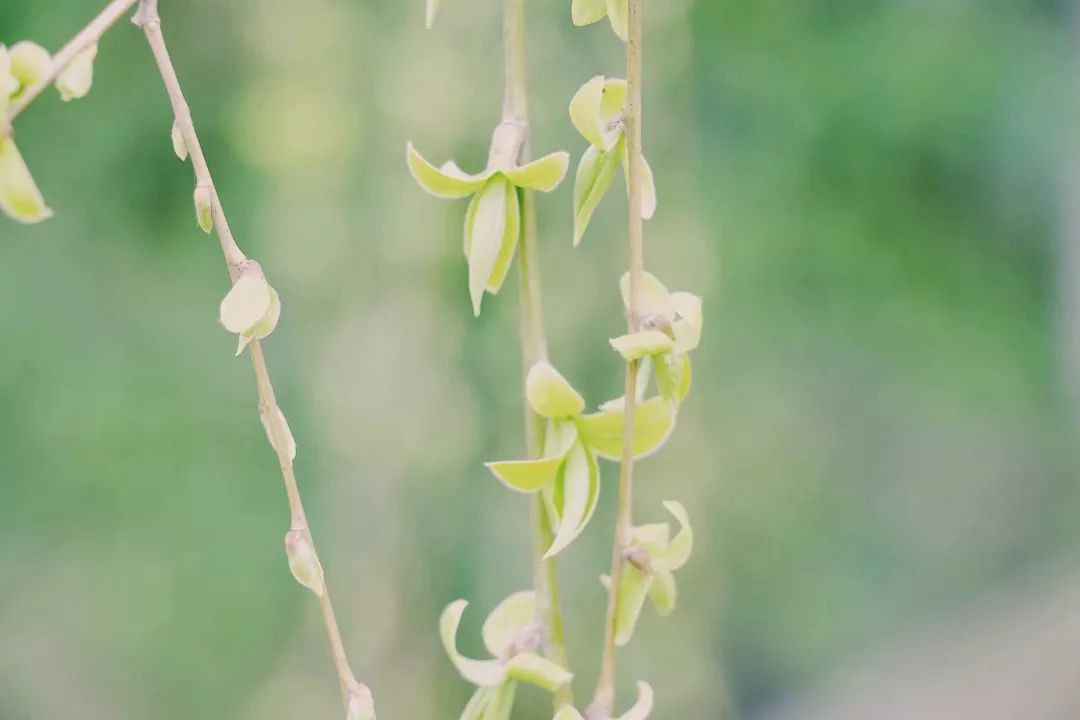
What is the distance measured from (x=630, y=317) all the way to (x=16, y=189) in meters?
0.11

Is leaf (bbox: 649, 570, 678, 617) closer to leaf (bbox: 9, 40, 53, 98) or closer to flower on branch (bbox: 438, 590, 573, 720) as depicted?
flower on branch (bbox: 438, 590, 573, 720)

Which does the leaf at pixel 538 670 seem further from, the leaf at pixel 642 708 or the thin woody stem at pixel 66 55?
the thin woody stem at pixel 66 55

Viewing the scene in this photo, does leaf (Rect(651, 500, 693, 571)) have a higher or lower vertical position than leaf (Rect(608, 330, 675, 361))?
lower

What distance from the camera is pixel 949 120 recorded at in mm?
1042

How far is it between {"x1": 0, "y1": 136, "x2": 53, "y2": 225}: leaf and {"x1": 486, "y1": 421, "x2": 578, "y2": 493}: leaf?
0.28 ft

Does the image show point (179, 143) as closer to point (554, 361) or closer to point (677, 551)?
point (677, 551)

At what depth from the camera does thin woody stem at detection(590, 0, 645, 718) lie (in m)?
0.20

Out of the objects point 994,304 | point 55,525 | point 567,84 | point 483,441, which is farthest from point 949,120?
point 55,525

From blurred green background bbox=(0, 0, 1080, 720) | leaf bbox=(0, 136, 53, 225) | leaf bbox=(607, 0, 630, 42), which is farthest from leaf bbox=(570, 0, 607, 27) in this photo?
blurred green background bbox=(0, 0, 1080, 720)

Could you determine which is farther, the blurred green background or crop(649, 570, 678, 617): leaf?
the blurred green background

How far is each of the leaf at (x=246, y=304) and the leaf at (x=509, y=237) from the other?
0.14 feet

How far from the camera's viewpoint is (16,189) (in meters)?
0.16

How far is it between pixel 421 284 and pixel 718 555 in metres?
0.39

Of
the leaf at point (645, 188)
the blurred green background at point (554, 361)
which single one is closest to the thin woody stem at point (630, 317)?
the leaf at point (645, 188)
